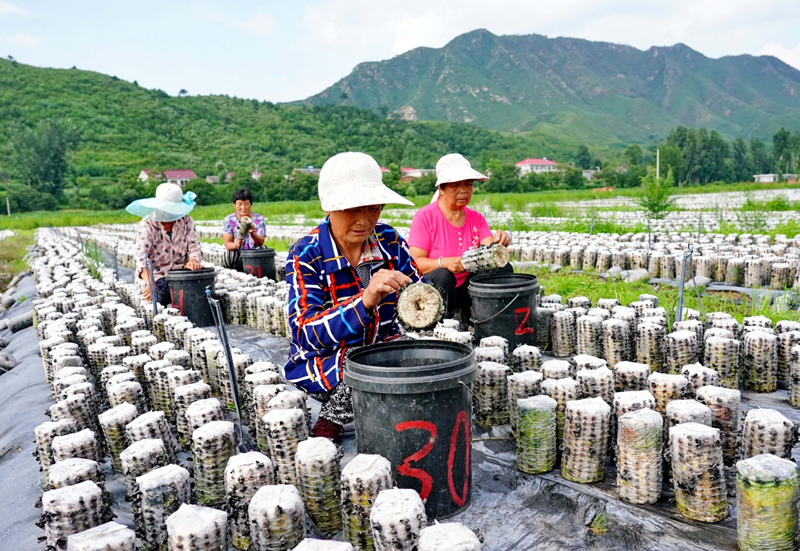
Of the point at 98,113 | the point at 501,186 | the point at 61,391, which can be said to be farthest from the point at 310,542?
the point at 98,113

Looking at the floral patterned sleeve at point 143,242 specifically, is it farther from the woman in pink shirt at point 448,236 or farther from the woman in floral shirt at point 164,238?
the woman in pink shirt at point 448,236

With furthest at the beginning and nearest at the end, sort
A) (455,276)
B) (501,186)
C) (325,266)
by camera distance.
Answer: (501,186), (455,276), (325,266)

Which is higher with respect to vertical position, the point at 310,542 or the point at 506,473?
the point at 310,542

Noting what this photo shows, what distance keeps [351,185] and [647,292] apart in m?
4.40

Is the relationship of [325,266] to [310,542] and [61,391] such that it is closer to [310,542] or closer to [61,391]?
[310,542]

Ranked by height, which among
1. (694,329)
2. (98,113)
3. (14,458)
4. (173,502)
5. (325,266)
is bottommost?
(14,458)

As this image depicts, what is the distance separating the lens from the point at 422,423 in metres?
2.10

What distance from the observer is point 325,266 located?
108 inches

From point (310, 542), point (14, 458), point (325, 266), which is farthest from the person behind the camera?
point (14, 458)

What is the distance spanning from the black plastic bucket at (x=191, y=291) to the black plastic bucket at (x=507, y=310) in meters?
2.97

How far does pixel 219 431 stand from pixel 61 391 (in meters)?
1.40

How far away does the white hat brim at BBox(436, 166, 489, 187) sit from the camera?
14.1ft

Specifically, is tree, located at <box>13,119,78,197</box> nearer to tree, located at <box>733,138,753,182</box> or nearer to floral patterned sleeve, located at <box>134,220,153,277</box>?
floral patterned sleeve, located at <box>134,220,153,277</box>

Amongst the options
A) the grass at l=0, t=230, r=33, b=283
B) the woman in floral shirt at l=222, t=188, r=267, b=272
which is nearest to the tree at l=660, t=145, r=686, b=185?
the grass at l=0, t=230, r=33, b=283
